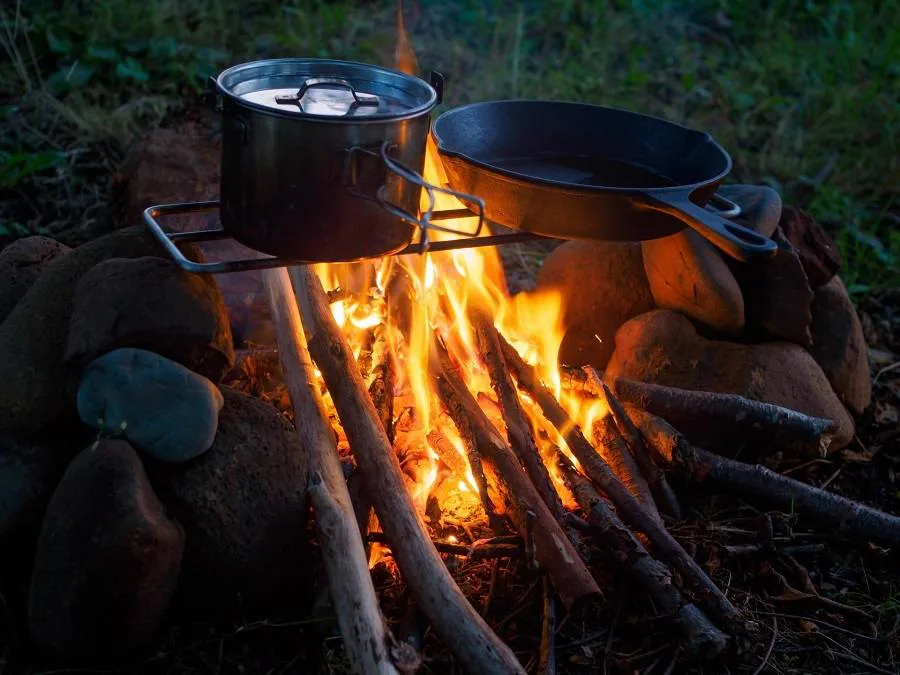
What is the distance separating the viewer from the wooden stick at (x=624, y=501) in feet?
6.72

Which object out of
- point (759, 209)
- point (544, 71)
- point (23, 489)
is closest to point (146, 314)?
point (23, 489)

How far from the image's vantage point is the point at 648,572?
207cm

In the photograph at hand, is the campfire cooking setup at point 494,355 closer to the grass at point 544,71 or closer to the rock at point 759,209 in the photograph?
the rock at point 759,209

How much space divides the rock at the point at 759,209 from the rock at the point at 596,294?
38cm

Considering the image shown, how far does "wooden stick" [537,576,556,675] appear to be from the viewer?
6.15ft

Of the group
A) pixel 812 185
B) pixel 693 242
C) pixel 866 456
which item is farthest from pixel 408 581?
pixel 812 185

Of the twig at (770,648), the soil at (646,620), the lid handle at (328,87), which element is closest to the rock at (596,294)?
the soil at (646,620)

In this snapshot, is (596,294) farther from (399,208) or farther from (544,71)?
(544,71)

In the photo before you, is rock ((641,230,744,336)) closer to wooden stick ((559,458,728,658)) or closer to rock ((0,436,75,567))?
wooden stick ((559,458,728,658))

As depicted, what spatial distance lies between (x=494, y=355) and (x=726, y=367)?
0.78 meters

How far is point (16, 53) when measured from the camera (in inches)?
174

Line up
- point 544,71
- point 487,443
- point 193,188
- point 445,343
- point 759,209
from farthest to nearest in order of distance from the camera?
1. point 544,71
2. point 193,188
3. point 759,209
4. point 445,343
5. point 487,443

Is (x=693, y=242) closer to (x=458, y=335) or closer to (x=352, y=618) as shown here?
(x=458, y=335)

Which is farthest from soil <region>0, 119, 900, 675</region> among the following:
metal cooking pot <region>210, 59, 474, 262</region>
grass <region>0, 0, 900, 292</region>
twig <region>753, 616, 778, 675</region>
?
grass <region>0, 0, 900, 292</region>
